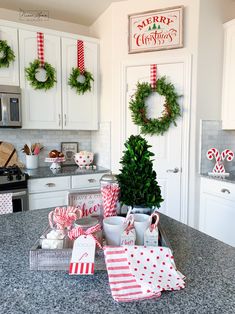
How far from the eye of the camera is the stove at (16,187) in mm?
2443

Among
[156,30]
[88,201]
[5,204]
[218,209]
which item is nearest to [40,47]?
[156,30]

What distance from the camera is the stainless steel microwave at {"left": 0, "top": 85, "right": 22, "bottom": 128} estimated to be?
2.60 meters

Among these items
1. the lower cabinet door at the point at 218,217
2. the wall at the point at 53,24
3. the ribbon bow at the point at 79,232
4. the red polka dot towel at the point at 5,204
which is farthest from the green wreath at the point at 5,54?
the lower cabinet door at the point at 218,217

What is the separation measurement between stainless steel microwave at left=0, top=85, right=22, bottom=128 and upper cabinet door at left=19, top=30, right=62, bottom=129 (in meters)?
0.10

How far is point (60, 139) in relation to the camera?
3.35 m

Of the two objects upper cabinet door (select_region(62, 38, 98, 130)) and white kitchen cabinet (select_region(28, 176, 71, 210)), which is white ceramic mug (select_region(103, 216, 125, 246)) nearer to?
white kitchen cabinet (select_region(28, 176, 71, 210))

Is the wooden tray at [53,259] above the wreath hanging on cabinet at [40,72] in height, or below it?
below

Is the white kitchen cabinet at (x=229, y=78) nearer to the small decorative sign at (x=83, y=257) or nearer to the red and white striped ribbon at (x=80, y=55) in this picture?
the red and white striped ribbon at (x=80, y=55)

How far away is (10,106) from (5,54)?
520 mm

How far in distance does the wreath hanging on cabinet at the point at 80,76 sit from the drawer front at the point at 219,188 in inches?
67.4

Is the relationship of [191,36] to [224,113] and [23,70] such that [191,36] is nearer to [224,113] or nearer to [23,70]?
[224,113]

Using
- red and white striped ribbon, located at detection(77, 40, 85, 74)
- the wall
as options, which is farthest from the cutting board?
the wall

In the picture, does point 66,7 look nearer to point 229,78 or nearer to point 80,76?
point 80,76

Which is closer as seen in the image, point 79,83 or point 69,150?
point 79,83
